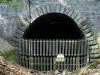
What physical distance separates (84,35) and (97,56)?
115cm

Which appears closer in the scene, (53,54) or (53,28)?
(53,54)

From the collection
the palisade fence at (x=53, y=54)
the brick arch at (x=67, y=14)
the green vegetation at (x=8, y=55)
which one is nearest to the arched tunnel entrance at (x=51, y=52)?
the palisade fence at (x=53, y=54)

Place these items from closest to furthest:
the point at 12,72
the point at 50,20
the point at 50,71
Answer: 1. the point at 12,72
2. the point at 50,71
3. the point at 50,20

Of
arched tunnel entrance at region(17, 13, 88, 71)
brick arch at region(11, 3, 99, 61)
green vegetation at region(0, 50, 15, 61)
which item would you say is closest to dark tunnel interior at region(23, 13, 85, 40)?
brick arch at region(11, 3, 99, 61)

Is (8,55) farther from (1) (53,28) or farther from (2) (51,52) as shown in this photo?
(1) (53,28)

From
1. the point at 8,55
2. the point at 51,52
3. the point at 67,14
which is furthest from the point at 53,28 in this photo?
the point at 8,55

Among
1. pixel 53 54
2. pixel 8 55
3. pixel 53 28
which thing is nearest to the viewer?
pixel 53 54

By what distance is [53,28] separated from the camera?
20.9 metres

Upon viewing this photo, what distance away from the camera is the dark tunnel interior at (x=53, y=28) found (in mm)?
18219

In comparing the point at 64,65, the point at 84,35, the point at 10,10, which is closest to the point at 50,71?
the point at 64,65

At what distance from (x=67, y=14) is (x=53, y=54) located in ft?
6.65

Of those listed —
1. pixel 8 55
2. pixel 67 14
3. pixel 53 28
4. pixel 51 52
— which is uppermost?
pixel 67 14

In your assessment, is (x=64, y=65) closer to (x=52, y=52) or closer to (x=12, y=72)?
(x=52, y=52)

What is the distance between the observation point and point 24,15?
17688 millimetres
